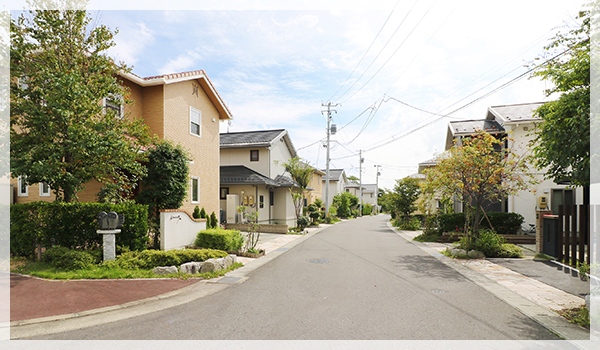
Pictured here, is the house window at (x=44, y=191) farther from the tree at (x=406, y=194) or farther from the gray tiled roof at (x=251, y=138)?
the tree at (x=406, y=194)

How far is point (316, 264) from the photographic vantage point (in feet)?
35.4

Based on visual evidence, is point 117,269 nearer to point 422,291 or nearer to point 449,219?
point 422,291

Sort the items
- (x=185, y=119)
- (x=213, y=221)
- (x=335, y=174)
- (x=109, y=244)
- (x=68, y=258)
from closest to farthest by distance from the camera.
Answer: (x=68, y=258) → (x=109, y=244) → (x=185, y=119) → (x=213, y=221) → (x=335, y=174)

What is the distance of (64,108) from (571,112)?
11.5m

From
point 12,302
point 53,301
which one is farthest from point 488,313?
point 12,302

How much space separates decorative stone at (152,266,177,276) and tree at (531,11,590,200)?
9018 mm

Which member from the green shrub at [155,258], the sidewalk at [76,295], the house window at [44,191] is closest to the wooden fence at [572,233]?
the sidewalk at [76,295]

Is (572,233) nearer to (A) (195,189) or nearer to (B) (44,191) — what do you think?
(A) (195,189)

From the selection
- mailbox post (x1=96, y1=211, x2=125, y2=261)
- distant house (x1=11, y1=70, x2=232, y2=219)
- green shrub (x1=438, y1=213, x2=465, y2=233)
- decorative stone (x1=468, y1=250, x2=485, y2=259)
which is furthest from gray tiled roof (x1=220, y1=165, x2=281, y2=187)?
decorative stone (x1=468, y1=250, x2=485, y2=259)

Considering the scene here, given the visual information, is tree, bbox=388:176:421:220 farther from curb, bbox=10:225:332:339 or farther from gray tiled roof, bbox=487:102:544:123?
curb, bbox=10:225:332:339

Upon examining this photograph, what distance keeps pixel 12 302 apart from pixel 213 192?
11606mm

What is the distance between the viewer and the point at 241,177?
23469 mm

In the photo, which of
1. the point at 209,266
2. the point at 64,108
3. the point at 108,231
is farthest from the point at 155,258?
the point at 64,108

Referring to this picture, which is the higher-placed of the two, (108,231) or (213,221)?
(108,231)
